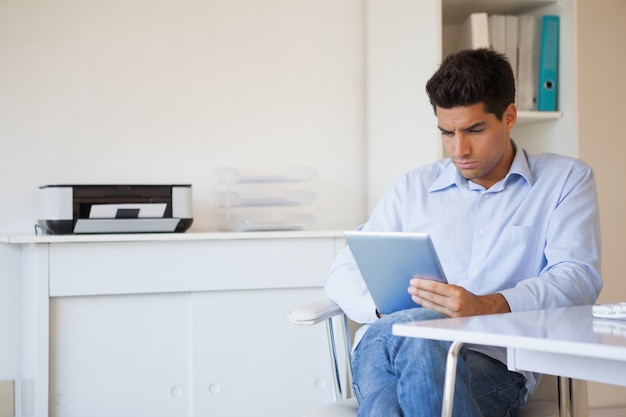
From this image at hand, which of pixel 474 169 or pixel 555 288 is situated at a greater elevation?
pixel 474 169

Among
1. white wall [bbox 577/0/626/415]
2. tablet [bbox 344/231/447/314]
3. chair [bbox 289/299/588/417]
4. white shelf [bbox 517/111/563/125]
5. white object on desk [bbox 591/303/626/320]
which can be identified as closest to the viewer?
white object on desk [bbox 591/303/626/320]

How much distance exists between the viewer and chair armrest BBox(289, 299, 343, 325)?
1.97 metres

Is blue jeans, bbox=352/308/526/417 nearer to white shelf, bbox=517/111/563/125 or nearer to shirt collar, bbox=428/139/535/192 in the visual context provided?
shirt collar, bbox=428/139/535/192

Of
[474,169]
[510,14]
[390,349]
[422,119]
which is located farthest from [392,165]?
[390,349]

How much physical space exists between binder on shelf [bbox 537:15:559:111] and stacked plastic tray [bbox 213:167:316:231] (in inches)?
32.5

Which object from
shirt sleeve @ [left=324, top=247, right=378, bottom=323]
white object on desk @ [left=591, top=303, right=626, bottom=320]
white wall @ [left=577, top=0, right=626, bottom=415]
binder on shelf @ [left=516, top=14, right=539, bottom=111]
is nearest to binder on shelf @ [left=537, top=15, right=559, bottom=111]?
binder on shelf @ [left=516, top=14, right=539, bottom=111]

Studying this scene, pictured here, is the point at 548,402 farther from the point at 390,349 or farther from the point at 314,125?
the point at 314,125

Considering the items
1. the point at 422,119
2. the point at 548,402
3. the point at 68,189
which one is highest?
the point at 422,119

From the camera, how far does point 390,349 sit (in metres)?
1.64

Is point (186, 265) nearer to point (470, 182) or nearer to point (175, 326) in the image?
point (175, 326)

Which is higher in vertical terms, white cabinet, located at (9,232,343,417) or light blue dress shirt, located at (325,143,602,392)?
light blue dress shirt, located at (325,143,602,392)

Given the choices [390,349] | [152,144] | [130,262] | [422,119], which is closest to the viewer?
[390,349]

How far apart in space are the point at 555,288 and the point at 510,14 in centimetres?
143

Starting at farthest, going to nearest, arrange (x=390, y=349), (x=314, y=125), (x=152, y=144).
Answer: (x=314, y=125), (x=152, y=144), (x=390, y=349)
